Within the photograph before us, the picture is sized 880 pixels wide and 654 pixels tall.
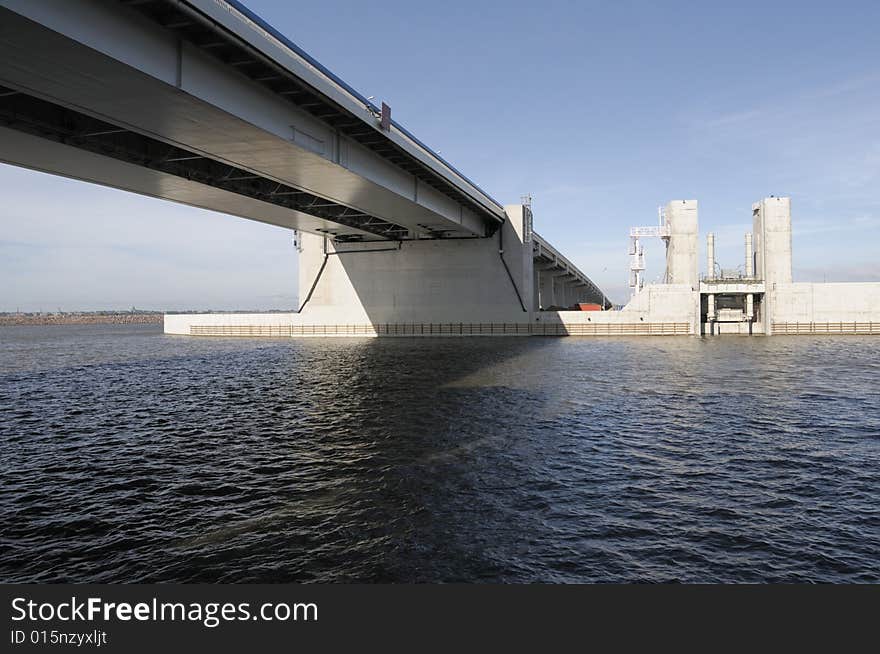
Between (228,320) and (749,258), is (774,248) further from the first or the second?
(228,320)

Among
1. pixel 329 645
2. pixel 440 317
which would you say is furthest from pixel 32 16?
pixel 440 317

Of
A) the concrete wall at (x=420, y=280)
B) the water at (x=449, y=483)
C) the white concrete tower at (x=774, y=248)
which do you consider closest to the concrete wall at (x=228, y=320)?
the concrete wall at (x=420, y=280)

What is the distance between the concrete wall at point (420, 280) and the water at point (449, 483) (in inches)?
1639

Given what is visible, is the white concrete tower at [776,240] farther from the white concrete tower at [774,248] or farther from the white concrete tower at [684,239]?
the white concrete tower at [684,239]

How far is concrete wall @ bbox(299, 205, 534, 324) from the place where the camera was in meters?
70.9

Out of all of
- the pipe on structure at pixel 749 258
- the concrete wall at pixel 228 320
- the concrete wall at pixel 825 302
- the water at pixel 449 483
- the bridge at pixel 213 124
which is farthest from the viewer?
the concrete wall at pixel 228 320

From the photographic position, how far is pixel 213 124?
2583cm

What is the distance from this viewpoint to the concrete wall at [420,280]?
70938 mm

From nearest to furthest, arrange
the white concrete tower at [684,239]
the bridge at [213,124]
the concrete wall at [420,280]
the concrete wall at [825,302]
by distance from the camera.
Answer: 1. the bridge at [213,124]
2. the concrete wall at [825,302]
3. the white concrete tower at [684,239]
4. the concrete wall at [420,280]

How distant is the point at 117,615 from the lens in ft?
25.1

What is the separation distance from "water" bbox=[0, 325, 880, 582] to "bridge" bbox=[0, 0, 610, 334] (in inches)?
506

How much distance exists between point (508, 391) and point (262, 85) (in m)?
18.8

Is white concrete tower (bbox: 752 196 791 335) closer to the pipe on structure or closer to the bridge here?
the pipe on structure

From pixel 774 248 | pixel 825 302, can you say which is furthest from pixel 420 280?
pixel 825 302
